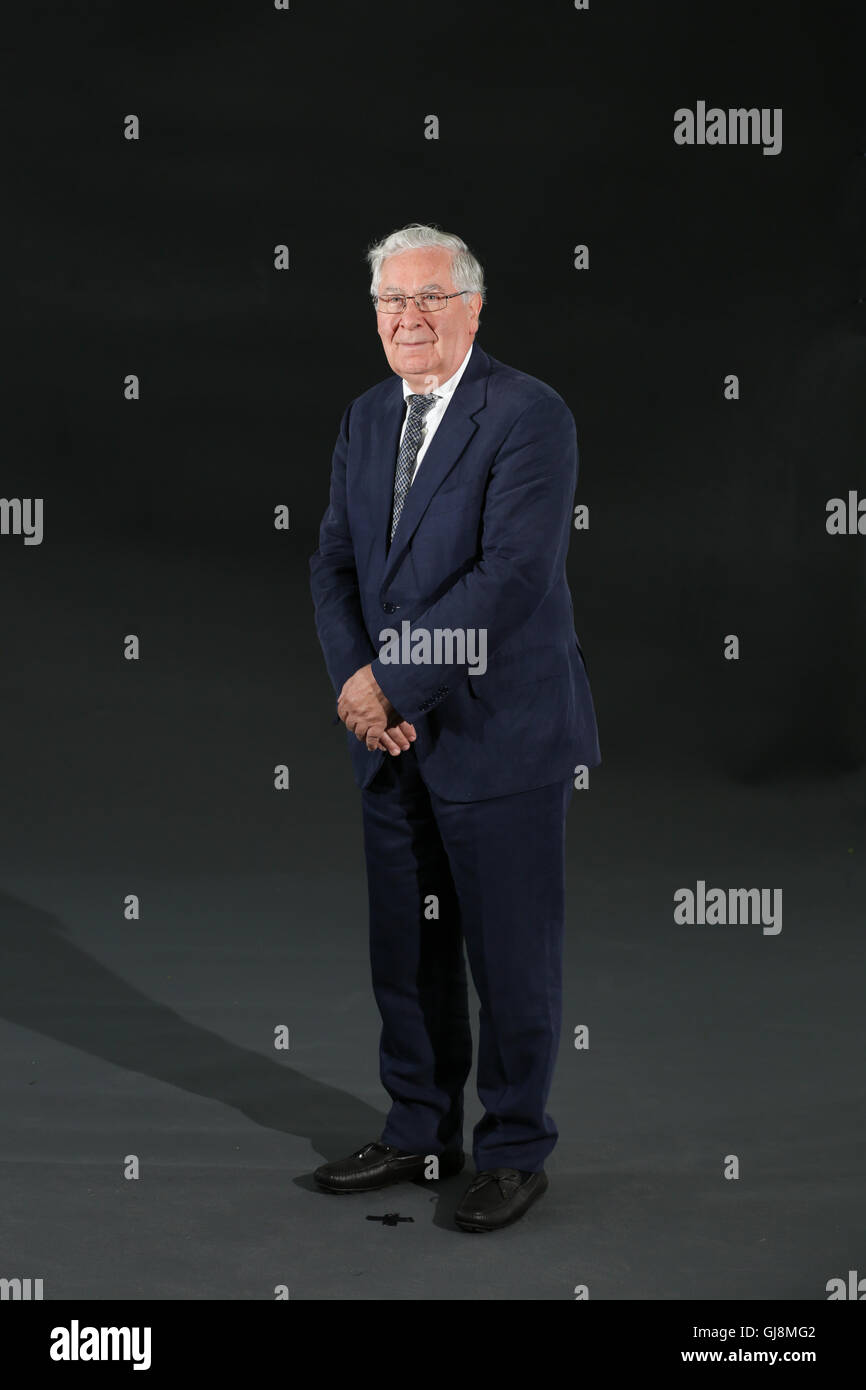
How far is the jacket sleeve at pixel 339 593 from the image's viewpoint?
3.17 m

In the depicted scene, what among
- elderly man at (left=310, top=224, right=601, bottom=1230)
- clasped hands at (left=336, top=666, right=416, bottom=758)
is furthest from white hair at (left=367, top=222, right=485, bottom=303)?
clasped hands at (left=336, top=666, right=416, bottom=758)

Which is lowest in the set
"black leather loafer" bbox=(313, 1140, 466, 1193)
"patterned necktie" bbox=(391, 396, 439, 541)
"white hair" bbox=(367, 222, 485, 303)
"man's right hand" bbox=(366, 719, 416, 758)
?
"black leather loafer" bbox=(313, 1140, 466, 1193)

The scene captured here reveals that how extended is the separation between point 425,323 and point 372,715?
664 millimetres

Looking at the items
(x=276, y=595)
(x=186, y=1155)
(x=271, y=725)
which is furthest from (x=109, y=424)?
(x=186, y=1155)

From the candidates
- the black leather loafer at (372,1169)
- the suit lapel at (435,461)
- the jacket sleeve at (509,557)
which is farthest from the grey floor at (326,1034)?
the suit lapel at (435,461)

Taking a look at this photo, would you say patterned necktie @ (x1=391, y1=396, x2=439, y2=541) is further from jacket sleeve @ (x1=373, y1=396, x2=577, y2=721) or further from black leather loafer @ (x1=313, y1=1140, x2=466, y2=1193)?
black leather loafer @ (x1=313, y1=1140, x2=466, y2=1193)

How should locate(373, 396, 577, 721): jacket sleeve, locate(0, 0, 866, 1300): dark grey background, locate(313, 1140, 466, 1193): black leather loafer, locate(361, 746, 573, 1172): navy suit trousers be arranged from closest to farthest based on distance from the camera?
locate(373, 396, 577, 721): jacket sleeve < locate(361, 746, 573, 1172): navy suit trousers < locate(313, 1140, 466, 1193): black leather loafer < locate(0, 0, 866, 1300): dark grey background

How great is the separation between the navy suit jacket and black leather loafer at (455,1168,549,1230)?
0.66 meters

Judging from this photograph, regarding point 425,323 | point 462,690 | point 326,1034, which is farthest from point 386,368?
point 462,690

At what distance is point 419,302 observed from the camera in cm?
302

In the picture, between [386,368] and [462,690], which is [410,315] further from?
[386,368]

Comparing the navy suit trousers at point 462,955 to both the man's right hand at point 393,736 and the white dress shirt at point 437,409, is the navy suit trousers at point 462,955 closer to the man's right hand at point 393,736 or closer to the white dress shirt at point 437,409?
the man's right hand at point 393,736

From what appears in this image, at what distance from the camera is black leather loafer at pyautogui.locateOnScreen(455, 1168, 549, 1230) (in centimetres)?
304

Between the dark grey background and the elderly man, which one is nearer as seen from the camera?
the elderly man
